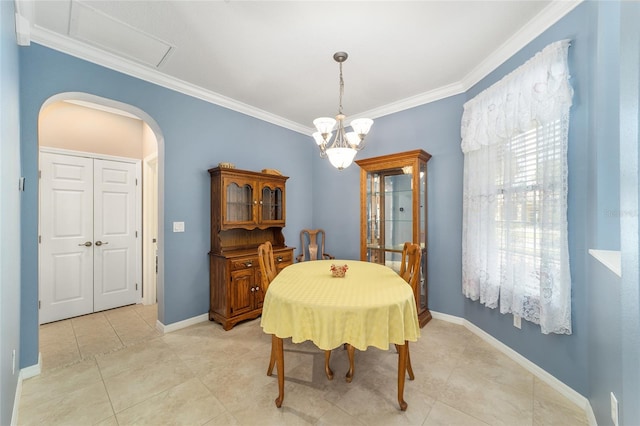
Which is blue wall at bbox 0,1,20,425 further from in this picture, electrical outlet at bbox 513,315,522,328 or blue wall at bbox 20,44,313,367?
electrical outlet at bbox 513,315,522,328

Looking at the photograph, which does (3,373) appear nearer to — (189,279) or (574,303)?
(189,279)

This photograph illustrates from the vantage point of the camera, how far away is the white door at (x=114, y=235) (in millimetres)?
3396

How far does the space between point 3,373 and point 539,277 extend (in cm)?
340

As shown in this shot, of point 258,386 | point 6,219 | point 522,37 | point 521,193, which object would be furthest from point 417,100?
point 6,219

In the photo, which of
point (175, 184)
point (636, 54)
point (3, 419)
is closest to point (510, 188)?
point (636, 54)

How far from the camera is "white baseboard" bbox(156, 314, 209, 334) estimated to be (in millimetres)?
2768

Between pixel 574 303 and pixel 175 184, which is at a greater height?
pixel 175 184

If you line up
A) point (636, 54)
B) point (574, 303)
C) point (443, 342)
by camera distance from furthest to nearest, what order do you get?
point (443, 342) < point (574, 303) < point (636, 54)

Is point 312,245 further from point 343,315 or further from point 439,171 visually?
point 343,315

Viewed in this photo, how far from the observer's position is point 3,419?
1257mm

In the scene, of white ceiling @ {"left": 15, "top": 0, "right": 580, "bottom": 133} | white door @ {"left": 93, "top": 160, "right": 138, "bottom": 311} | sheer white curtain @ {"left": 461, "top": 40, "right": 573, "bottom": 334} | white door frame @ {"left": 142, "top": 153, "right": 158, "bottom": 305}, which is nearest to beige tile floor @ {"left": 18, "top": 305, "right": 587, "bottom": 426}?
sheer white curtain @ {"left": 461, "top": 40, "right": 573, "bottom": 334}

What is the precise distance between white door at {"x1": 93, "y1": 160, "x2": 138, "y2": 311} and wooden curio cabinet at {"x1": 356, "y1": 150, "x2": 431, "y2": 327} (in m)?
3.41

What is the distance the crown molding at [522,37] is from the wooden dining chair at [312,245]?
2913mm

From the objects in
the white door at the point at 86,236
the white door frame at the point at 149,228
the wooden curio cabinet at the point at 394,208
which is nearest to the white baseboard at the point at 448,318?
the wooden curio cabinet at the point at 394,208
